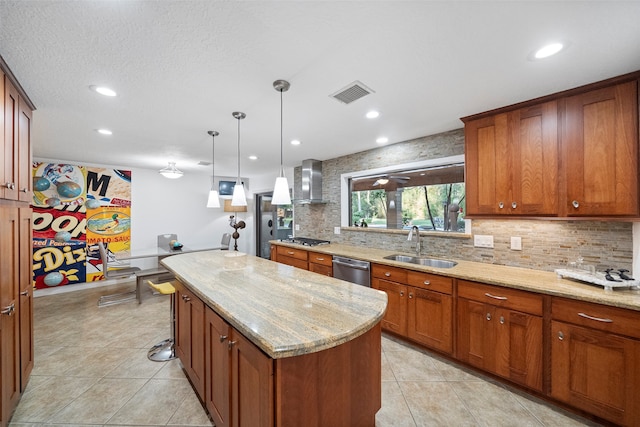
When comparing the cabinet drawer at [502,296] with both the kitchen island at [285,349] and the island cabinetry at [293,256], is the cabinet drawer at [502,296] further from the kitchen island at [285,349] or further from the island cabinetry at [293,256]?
the island cabinetry at [293,256]

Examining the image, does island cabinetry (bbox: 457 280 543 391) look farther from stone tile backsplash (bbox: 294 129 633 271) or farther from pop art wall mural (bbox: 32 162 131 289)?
pop art wall mural (bbox: 32 162 131 289)

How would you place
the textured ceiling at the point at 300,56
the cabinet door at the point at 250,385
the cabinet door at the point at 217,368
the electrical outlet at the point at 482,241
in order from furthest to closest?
the electrical outlet at the point at 482,241 < the cabinet door at the point at 217,368 < the textured ceiling at the point at 300,56 < the cabinet door at the point at 250,385

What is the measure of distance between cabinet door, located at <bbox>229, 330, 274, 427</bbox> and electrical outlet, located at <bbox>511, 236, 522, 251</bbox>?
256 cm

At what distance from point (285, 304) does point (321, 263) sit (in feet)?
6.94

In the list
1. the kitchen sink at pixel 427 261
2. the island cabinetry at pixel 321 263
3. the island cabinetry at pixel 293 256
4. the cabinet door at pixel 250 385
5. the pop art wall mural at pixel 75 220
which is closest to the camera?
the cabinet door at pixel 250 385

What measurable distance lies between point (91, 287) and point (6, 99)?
4.47 metres

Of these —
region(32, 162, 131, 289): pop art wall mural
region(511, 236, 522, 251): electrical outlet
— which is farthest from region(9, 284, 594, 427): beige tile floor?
region(32, 162, 131, 289): pop art wall mural

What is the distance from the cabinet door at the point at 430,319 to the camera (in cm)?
232

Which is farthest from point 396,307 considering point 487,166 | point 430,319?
point 487,166

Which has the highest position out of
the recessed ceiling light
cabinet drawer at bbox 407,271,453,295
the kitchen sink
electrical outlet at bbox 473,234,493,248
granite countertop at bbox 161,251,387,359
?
the recessed ceiling light

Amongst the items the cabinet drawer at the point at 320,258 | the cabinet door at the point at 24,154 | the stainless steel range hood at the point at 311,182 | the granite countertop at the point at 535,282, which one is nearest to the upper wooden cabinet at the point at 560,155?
the granite countertop at the point at 535,282

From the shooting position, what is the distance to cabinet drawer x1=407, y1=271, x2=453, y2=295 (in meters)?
2.30

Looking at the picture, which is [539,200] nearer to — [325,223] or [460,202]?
[460,202]

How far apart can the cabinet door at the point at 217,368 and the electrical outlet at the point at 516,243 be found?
2.66 meters
